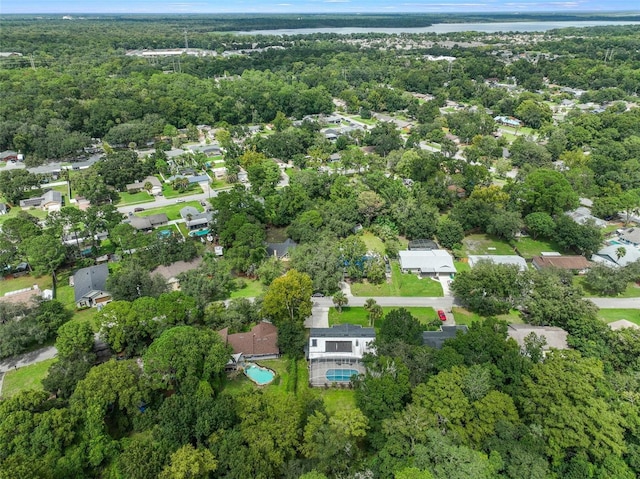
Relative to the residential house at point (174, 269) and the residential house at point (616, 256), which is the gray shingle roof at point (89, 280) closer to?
the residential house at point (174, 269)

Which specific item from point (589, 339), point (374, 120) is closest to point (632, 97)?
point (374, 120)

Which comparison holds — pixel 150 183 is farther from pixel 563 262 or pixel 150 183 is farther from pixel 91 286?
pixel 563 262

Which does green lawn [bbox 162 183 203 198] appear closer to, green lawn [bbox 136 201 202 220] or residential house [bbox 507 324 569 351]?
green lawn [bbox 136 201 202 220]

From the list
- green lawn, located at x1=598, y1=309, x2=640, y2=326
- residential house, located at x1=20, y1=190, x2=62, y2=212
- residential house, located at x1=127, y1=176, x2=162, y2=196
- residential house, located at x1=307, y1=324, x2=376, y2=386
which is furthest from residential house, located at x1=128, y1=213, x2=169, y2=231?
green lawn, located at x1=598, y1=309, x2=640, y2=326

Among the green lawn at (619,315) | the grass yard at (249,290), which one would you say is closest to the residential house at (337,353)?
the grass yard at (249,290)

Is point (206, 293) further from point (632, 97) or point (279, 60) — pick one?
point (279, 60)
